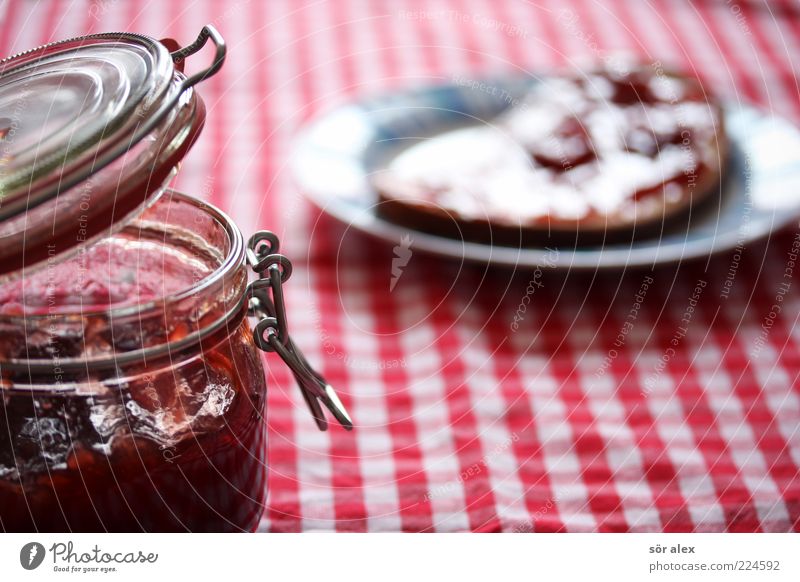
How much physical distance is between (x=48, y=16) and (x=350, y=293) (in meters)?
0.36

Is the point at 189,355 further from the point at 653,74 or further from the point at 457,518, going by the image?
the point at 653,74

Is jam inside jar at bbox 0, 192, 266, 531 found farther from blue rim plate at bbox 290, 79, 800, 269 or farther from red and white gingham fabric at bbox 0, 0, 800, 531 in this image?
blue rim plate at bbox 290, 79, 800, 269

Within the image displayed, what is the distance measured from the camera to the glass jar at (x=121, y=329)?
209 millimetres

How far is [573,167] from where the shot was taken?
1.52ft

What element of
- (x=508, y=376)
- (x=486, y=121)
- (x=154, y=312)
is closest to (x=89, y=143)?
(x=154, y=312)

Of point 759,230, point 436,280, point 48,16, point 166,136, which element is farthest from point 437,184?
point 48,16

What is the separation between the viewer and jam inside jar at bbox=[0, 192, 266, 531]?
0.23 meters

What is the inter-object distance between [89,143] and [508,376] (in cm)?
22

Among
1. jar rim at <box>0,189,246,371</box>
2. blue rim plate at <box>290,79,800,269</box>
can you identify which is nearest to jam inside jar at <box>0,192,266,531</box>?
jar rim at <box>0,189,246,371</box>

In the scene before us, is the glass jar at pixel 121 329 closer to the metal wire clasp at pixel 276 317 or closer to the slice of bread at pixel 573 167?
the metal wire clasp at pixel 276 317

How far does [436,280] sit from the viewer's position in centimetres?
44

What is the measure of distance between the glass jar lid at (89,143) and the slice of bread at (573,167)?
22 centimetres

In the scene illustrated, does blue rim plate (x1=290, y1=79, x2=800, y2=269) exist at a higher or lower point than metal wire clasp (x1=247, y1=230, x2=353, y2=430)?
lower

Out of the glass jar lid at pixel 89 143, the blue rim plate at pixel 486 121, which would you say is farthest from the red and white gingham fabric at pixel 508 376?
the glass jar lid at pixel 89 143
